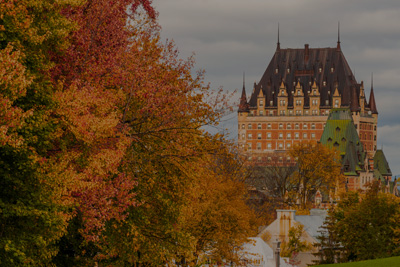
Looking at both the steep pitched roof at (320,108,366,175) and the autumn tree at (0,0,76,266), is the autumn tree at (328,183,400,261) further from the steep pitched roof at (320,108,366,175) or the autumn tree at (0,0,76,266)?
the steep pitched roof at (320,108,366,175)

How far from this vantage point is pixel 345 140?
174 metres

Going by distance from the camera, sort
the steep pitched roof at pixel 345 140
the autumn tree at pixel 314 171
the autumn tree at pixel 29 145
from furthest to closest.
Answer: the steep pitched roof at pixel 345 140
the autumn tree at pixel 314 171
the autumn tree at pixel 29 145

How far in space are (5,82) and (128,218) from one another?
753 cm

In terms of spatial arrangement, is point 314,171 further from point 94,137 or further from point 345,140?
point 94,137

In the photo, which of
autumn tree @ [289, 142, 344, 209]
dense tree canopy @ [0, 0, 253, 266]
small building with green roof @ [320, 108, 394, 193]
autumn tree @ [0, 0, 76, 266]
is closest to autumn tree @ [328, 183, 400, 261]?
dense tree canopy @ [0, 0, 253, 266]

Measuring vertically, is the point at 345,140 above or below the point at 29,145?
above

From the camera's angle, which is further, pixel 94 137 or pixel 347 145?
pixel 347 145

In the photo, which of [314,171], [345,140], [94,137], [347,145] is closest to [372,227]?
[94,137]

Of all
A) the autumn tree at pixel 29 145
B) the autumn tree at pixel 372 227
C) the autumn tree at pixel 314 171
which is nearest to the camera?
the autumn tree at pixel 29 145

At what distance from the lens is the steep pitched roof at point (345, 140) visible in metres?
173

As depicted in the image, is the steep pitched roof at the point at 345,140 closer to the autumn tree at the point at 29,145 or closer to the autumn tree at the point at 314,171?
the autumn tree at the point at 314,171

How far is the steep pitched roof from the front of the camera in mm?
173375

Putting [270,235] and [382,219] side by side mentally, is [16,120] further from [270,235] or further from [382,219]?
[270,235]

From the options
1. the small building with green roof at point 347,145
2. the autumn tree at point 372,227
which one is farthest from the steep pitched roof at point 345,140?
the autumn tree at point 372,227
